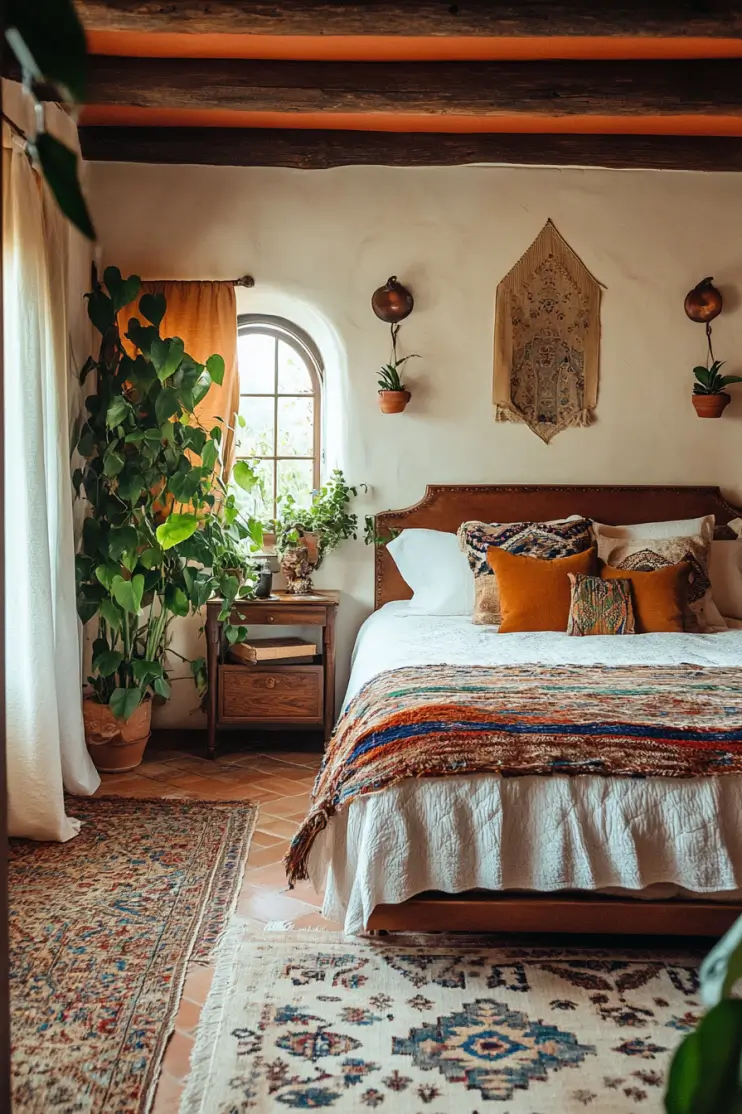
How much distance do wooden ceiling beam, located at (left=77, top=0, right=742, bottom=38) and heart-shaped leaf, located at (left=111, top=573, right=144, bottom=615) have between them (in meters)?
1.93

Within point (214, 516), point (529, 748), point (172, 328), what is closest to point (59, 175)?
point (529, 748)

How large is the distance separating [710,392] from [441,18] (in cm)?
217

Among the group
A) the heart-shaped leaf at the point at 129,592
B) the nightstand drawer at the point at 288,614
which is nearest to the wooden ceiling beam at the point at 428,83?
the heart-shaped leaf at the point at 129,592

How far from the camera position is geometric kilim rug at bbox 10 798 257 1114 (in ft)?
6.45

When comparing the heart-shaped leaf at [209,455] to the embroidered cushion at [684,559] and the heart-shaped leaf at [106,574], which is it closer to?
the heart-shaped leaf at [106,574]

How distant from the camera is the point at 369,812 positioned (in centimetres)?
239

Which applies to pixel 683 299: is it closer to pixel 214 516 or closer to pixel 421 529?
pixel 421 529

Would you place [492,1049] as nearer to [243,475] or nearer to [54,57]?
[54,57]

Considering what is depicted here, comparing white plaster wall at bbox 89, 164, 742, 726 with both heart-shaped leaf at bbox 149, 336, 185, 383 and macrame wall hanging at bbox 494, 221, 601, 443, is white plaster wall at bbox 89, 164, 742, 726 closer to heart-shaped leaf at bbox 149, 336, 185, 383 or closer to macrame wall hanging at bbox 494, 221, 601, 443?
macrame wall hanging at bbox 494, 221, 601, 443

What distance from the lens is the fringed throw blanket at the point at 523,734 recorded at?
2393mm

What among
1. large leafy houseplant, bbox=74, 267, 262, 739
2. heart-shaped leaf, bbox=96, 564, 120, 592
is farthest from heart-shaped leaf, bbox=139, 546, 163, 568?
heart-shaped leaf, bbox=96, 564, 120, 592

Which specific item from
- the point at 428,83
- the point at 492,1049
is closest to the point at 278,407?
the point at 428,83

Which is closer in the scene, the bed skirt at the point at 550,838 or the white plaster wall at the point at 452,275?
the bed skirt at the point at 550,838

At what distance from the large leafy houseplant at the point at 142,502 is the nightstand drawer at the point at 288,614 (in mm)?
92
